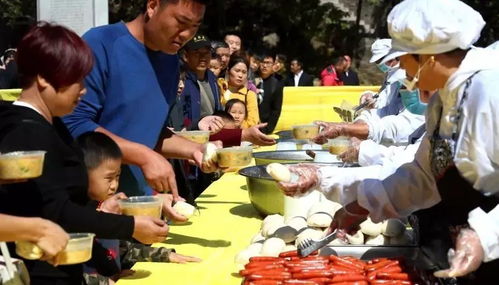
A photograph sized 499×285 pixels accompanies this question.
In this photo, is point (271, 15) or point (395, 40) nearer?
point (395, 40)

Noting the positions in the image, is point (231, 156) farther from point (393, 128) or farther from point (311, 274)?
point (393, 128)

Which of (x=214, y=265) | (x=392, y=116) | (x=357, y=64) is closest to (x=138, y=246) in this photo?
(x=214, y=265)

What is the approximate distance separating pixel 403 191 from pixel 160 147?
1.42 m

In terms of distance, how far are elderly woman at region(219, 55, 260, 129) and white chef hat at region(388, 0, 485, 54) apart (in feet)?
17.4

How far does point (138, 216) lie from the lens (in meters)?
2.84

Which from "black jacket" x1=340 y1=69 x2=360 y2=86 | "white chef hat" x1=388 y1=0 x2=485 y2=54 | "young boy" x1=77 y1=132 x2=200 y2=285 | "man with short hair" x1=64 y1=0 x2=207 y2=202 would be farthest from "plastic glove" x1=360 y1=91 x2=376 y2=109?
"black jacket" x1=340 y1=69 x2=360 y2=86

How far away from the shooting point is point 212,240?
381 centimetres

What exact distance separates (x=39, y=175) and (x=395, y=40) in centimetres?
116

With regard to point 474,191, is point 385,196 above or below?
below

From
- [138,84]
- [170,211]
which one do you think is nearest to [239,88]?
[138,84]

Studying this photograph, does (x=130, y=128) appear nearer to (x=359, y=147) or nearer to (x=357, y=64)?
(x=359, y=147)

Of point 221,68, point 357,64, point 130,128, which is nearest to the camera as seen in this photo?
point 130,128

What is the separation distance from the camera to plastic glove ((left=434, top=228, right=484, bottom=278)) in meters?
2.16

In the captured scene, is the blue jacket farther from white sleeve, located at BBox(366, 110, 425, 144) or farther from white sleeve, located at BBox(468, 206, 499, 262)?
white sleeve, located at BBox(468, 206, 499, 262)
